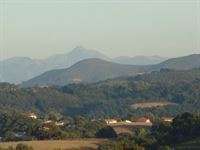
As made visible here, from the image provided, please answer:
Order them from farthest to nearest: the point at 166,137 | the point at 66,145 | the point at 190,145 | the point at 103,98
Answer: the point at 103,98
the point at 166,137
the point at 66,145
the point at 190,145

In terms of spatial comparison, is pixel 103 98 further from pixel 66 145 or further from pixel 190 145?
pixel 190 145

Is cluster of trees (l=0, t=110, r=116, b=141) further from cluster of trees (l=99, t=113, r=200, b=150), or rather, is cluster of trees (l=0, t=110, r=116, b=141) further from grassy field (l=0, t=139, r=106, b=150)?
grassy field (l=0, t=139, r=106, b=150)

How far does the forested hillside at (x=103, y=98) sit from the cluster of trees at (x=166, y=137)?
206 feet

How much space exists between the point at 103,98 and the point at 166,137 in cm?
9650

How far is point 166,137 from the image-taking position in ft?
202

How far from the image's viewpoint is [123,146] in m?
53.1

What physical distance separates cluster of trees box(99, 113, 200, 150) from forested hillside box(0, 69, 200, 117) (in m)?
62.9

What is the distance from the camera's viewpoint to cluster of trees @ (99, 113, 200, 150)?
55.0 m

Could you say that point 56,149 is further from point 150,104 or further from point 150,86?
point 150,86

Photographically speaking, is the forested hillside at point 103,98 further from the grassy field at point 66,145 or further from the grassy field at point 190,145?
the grassy field at point 190,145

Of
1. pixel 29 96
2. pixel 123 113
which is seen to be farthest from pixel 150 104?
pixel 29 96

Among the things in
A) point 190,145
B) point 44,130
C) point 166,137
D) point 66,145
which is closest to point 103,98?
point 44,130

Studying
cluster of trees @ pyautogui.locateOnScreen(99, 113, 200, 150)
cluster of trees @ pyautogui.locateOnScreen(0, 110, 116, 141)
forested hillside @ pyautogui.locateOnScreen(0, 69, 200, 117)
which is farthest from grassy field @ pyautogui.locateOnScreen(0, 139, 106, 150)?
forested hillside @ pyautogui.locateOnScreen(0, 69, 200, 117)

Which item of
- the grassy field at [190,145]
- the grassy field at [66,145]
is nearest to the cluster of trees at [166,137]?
the grassy field at [190,145]
